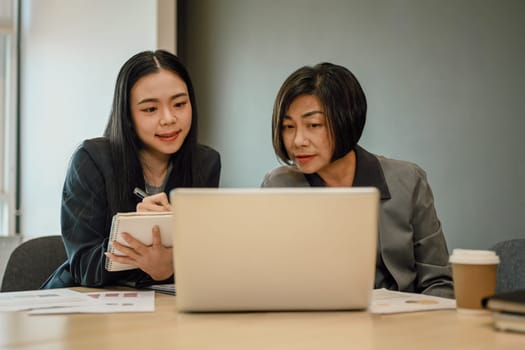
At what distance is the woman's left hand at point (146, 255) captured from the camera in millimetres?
1642

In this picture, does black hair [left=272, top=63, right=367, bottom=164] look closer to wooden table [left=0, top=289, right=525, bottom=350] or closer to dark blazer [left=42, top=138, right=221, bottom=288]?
dark blazer [left=42, top=138, right=221, bottom=288]

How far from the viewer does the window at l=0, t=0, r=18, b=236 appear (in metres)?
4.24

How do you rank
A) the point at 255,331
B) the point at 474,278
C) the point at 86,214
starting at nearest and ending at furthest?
the point at 255,331, the point at 474,278, the point at 86,214

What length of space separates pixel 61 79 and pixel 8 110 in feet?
1.23

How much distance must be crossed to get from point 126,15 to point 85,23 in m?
0.27

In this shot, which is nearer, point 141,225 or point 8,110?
point 141,225

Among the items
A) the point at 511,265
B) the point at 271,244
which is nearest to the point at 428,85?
the point at 511,265

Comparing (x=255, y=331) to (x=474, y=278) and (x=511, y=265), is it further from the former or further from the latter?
(x=511, y=265)

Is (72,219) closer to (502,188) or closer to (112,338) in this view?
(112,338)

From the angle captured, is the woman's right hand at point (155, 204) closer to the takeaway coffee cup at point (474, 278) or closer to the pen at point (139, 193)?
the pen at point (139, 193)

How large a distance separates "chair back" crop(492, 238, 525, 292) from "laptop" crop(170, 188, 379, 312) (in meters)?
0.88

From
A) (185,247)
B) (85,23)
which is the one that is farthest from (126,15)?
(185,247)

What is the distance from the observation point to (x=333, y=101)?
208cm

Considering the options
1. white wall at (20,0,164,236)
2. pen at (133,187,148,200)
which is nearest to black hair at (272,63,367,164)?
pen at (133,187,148,200)
